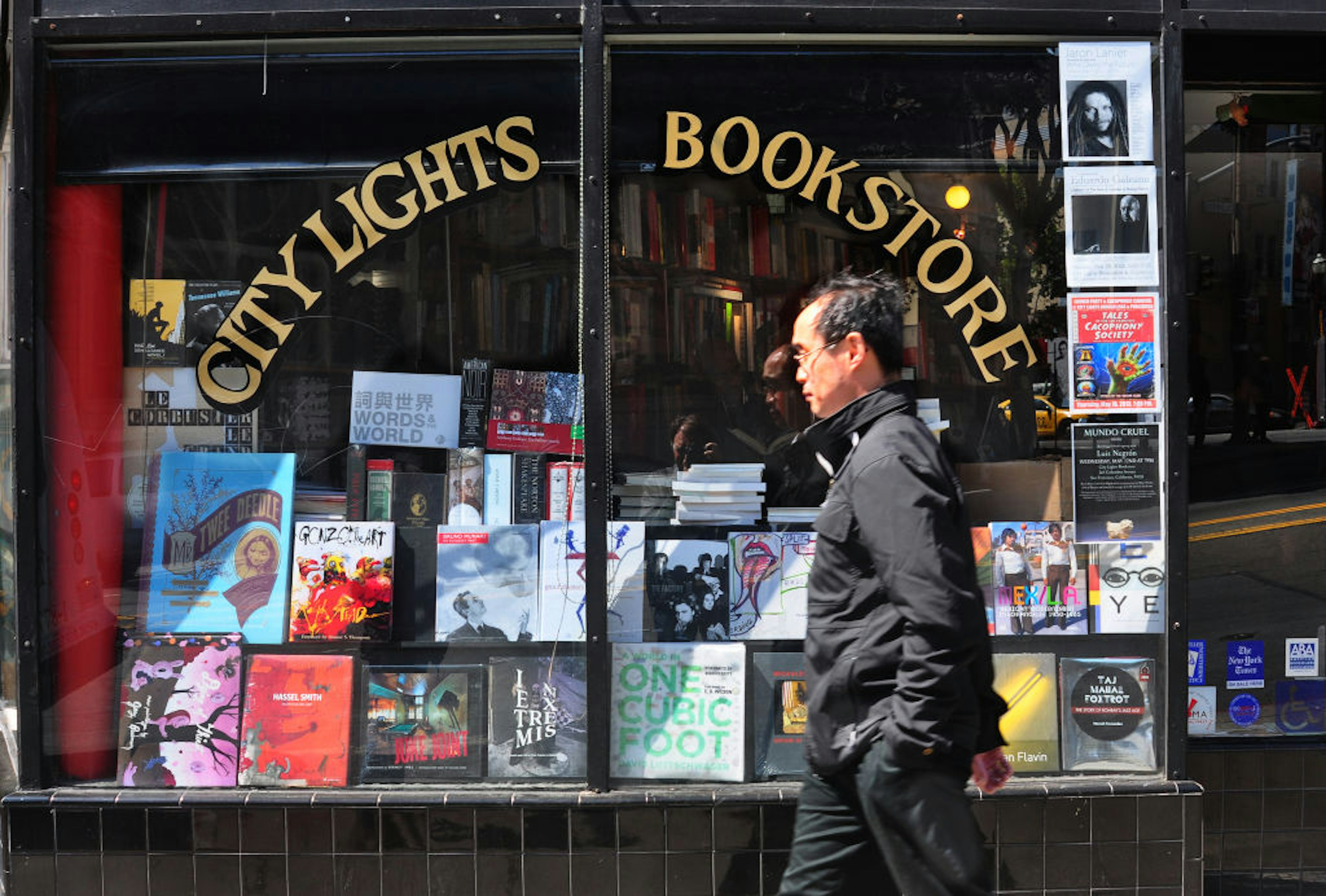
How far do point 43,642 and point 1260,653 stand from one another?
4.55m

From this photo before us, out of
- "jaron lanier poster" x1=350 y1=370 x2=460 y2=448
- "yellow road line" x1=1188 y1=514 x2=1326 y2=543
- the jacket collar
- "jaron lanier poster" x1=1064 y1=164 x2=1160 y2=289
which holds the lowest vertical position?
"yellow road line" x1=1188 y1=514 x2=1326 y2=543

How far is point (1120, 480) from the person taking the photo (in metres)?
4.30

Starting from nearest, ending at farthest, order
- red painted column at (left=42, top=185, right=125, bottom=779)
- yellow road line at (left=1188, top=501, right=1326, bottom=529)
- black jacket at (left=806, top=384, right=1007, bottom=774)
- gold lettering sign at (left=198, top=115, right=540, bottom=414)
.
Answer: black jacket at (left=806, top=384, right=1007, bottom=774), red painted column at (left=42, top=185, right=125, bottom=779), gold lettering sign at (left=198, top=115, right=540, bottom=414), yellow road line at (left=1188, top=501, right=1326, bottom=529)

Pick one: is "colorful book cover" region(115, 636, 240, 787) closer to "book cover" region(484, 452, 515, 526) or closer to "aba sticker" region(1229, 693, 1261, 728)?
"book cover" region(484, 452, 515, 526)

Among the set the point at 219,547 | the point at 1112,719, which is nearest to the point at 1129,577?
the point at 1112,719

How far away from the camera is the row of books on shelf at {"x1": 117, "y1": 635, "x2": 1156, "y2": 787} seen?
426 centimetres

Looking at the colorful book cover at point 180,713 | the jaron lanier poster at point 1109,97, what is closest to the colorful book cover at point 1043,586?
the jaron lanier poster at point 1109,97

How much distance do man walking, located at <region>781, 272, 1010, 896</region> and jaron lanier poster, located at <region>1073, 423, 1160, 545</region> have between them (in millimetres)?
1676

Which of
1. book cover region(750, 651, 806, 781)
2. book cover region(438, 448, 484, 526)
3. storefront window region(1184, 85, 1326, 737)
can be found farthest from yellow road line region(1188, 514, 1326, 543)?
book cover region(438, 448, 484, 526)

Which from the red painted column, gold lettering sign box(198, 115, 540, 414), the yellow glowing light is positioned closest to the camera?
the red painted column

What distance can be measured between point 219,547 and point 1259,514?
402cm

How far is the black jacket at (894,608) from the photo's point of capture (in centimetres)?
253

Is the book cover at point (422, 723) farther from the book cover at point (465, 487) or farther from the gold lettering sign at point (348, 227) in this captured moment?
the gold lettering sign at point (348, 227)

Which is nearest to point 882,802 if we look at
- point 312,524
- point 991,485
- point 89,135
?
point 991,485
